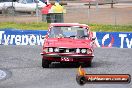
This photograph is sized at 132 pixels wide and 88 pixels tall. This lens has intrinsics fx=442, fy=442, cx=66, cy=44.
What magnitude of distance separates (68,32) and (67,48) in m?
1.38

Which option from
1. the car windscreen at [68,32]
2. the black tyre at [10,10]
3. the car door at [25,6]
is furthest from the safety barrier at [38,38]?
the car door at [25,6]

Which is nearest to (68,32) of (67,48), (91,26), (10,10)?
(67,48)

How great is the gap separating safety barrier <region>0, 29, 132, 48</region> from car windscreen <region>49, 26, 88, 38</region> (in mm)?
7721

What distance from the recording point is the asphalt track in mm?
11539

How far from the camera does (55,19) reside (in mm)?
29422

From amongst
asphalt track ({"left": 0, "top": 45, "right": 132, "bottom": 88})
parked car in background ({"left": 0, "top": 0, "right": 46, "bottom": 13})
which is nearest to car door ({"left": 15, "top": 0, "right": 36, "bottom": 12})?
parked car in background ({"left": 0, "top": 0, "right": 46, "bottom": 13})

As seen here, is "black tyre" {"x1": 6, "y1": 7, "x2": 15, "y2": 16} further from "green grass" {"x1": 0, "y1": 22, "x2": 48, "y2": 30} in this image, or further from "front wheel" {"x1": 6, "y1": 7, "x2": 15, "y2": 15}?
"green grass" {"x1": 0, "y1": 22, "x2": 48, "y2": 30}

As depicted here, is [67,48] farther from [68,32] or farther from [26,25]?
[26,25]

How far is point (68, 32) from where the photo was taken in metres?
15.7

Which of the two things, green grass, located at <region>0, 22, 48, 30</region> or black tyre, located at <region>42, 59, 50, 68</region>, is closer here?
black tyre, located at <region>42, 59, 50, 68</region>

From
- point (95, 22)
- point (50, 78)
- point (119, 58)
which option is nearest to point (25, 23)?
point (95, 22)

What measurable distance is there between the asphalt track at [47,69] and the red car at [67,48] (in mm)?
364

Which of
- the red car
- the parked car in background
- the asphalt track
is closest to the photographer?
the asphalt track

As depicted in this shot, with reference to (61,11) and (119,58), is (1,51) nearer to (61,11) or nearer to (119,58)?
(119,58)
